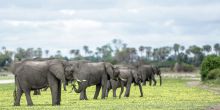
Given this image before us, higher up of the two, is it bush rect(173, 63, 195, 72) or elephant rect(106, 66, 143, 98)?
elephant rect(106, 66, 143, 98)

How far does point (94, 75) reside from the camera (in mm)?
41562

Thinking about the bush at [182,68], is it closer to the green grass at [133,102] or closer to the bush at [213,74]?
the bush at [213,74]

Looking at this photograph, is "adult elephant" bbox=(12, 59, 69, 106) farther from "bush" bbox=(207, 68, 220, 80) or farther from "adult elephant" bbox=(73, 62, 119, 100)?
"bush" bbox=(207, 68, 220, 80)

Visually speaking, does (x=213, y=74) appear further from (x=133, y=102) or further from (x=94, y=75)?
(x=133, y=102)

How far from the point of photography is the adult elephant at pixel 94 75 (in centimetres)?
4072

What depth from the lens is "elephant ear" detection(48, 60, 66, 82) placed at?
3238 cm

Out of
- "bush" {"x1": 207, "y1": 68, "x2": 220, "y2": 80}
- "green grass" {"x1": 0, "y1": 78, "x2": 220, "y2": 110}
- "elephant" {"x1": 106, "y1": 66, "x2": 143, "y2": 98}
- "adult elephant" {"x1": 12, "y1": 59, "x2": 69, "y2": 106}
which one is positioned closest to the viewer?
"green grass" {"x1": 0, "y1": 78, "x2": 220, "y2": 110}

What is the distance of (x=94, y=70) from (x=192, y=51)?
156 meters

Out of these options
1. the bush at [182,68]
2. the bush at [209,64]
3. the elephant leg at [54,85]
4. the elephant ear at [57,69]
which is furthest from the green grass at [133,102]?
the bush at [182,68]

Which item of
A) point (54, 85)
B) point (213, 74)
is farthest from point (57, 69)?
point (213, 74)

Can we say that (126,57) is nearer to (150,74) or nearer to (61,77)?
(150,74)

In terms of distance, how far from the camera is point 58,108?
29422 mm

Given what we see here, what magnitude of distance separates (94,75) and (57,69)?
929cm

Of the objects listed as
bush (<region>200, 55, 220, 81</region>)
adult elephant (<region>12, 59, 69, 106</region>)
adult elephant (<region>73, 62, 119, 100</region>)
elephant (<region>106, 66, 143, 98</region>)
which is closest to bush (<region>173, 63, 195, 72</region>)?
bush (<region>200, 55, 220, 81</region>)
